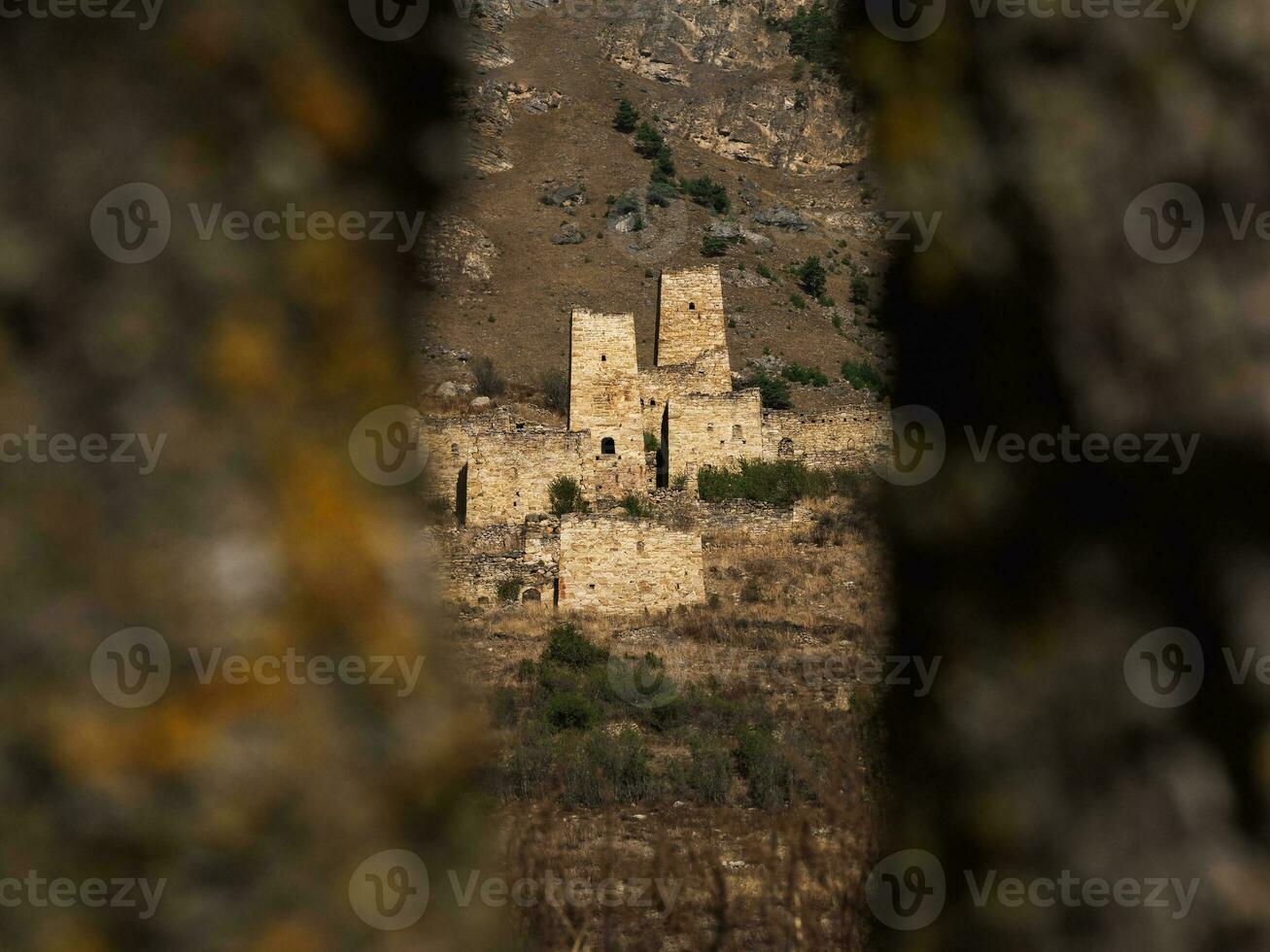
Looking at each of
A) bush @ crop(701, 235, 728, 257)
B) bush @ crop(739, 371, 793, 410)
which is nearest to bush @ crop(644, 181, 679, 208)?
bush @ crop(701, 235, 728, 257)

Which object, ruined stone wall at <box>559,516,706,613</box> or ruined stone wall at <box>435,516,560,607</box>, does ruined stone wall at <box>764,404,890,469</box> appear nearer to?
ruined stone wall at <box>559,516,706,613</box>

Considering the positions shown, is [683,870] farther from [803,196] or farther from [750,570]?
[803,196]

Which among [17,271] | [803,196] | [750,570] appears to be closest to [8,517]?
[17,271]

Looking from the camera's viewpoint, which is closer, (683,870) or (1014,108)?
(1014,108)

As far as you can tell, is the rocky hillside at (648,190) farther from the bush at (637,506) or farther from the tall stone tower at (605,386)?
the bush at (637,506)

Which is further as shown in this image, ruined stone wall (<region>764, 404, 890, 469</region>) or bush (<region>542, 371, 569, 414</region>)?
bush (<region>542, 371, 569, 414</region>)

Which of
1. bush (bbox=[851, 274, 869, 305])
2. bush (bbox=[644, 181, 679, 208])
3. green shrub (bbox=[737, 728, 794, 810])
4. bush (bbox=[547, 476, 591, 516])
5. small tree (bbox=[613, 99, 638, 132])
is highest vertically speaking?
small tree (bbox=[613, 99, 638, 132])
